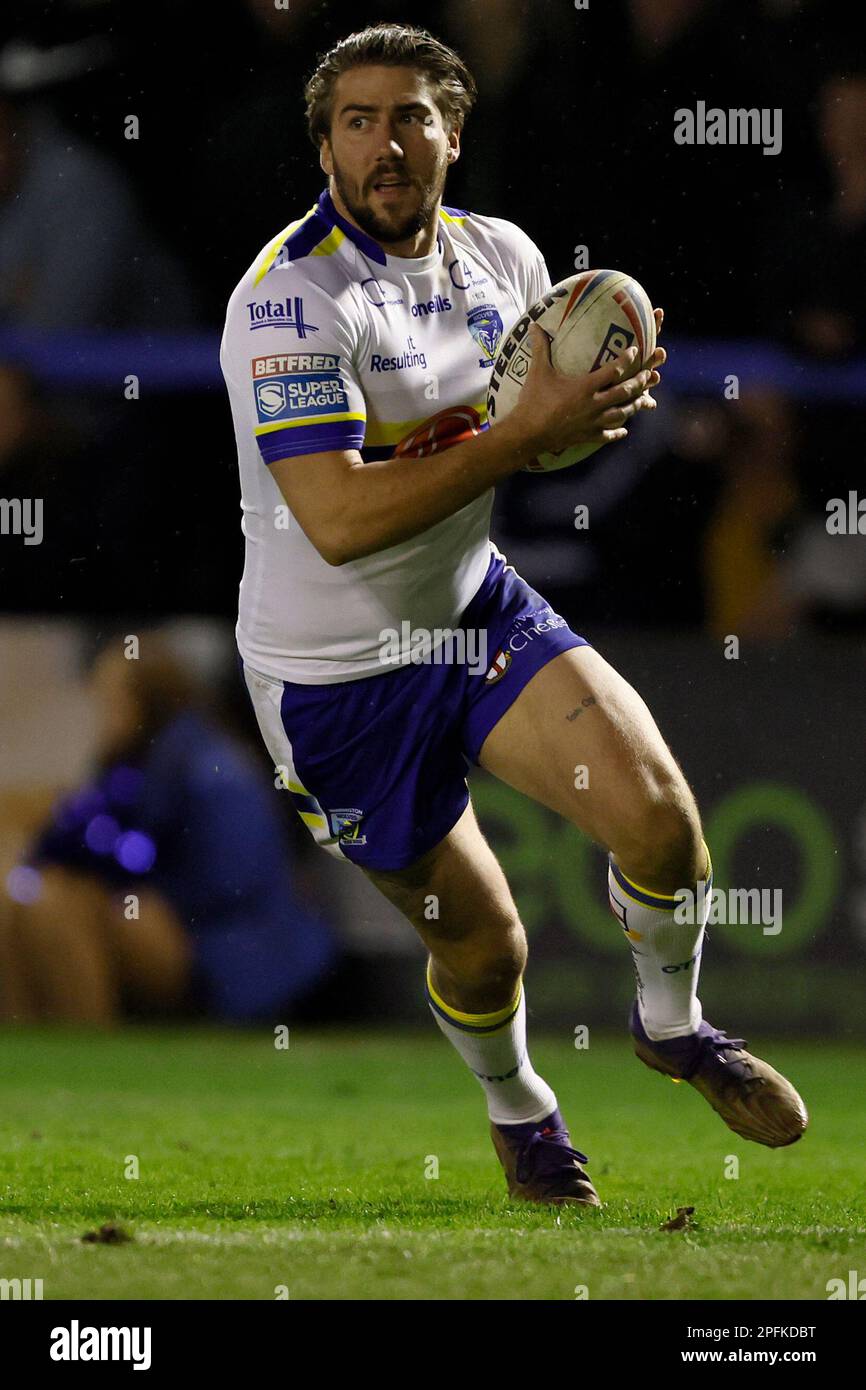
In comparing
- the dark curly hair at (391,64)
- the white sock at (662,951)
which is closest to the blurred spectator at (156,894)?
the white sock at (662,951)

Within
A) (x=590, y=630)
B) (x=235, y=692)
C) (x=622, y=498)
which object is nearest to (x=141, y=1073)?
(x=235, y=692)

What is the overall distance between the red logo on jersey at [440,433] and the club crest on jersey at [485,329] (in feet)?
0.41

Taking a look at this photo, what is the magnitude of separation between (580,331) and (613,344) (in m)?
0.07

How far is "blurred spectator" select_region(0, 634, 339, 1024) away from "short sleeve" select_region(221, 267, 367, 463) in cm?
311

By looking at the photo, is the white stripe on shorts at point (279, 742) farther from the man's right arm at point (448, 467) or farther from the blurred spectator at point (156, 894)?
the blurred spectator at point (156, 894)

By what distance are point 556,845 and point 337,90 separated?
3.36m

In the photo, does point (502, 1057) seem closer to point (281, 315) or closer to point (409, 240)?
point (281, 315)

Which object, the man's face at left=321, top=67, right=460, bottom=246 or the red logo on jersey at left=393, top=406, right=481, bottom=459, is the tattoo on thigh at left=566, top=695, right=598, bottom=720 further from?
the man's face at left=321, top=67, right=460, bottom=246

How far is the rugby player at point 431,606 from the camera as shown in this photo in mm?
3846

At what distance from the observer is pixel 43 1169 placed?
4633 millimetres

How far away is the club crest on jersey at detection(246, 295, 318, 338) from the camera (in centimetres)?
389

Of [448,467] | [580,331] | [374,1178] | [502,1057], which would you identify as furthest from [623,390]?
[374,1178]

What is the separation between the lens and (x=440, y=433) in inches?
163

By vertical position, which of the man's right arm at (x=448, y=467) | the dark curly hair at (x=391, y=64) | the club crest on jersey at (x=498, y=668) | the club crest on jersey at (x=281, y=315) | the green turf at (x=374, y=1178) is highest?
the dark curly hair at (x=391, y=64)
